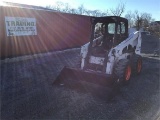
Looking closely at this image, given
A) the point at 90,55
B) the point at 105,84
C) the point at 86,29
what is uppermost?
the point at 86,29

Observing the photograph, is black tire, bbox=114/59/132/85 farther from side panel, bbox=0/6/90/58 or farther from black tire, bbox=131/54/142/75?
side panel, bbox=0/6/90/58

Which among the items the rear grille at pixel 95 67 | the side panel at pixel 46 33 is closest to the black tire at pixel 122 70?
the rear grille at pixel 95 67

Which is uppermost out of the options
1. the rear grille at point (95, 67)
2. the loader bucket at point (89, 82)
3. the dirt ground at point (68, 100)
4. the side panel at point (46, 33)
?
the side panel at point (46, 33)

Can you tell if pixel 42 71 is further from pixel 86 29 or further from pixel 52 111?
pixel 86 29

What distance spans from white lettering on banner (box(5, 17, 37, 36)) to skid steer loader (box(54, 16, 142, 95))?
215 inches

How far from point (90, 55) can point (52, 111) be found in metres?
3.30

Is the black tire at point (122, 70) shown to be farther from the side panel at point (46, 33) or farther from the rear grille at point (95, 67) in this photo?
the side panel at point (46, 33)

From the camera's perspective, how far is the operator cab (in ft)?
27.1

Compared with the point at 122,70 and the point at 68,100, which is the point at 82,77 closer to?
the point at 68,100

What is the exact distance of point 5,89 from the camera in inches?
297

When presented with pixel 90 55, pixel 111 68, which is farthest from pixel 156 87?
pixel 90 55

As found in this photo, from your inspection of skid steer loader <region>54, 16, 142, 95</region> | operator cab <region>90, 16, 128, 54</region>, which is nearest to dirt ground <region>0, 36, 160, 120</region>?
skid steer loader <region>54, 16, 142, 95</region>

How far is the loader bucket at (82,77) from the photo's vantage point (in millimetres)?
7090

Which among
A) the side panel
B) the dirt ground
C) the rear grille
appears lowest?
the dirt ground
